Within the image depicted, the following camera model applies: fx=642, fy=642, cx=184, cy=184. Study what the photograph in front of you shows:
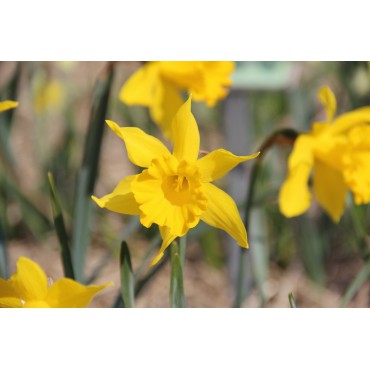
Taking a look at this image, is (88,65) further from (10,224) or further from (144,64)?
(144,64)

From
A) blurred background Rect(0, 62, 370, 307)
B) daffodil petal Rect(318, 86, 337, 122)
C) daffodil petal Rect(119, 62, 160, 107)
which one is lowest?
blurred background Rect(0, 62, 370, 307)

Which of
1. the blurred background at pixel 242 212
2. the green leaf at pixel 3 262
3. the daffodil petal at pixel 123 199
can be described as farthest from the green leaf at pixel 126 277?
the blurred background at pixel 242 212

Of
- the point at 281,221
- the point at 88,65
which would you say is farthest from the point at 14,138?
the point at 281,221

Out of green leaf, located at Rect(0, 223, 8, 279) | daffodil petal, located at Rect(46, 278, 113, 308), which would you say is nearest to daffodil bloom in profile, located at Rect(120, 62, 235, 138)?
green leaf, located at Rect(0, 223, 8, 279)

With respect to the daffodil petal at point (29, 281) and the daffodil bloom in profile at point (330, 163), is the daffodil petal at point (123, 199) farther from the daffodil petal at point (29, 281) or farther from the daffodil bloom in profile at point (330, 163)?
the daffodil bloom in profile at point (330, 163)

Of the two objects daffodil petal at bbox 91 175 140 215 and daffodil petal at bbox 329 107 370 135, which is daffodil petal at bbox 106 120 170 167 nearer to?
daffodil petal at bbox 91 175 140 215

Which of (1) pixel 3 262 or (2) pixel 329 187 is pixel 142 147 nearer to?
(1) pixel 3 262
